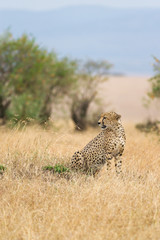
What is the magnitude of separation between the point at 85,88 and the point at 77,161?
9.87m

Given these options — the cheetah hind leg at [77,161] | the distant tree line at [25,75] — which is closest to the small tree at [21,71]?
the distant tree line at [25,75]

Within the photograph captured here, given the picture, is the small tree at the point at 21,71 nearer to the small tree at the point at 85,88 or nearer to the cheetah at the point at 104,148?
the small tree at the point at 85,88

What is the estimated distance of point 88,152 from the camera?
21.0 feet

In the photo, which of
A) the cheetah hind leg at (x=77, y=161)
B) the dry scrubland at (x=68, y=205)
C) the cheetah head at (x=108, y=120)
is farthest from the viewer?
the cheetah hind leg at (x=77, y=161)

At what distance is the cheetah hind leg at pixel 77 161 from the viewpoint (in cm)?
A: 642

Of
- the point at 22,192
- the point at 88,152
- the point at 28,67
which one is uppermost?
the point at 28,67

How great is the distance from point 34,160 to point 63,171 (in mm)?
483

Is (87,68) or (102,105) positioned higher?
(87,68)

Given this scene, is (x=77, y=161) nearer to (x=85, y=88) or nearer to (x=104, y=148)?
(x=104, y=148)

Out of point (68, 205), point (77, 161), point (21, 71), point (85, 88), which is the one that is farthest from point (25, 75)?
point (68, 205)

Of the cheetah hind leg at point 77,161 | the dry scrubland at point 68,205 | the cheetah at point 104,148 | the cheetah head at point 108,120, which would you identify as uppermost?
the cheetah head at point 108,120

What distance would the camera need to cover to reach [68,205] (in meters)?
4.99

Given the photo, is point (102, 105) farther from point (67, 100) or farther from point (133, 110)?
point (133, 110)

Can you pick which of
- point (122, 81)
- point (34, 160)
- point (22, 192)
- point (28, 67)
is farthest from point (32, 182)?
point (122, 81)
